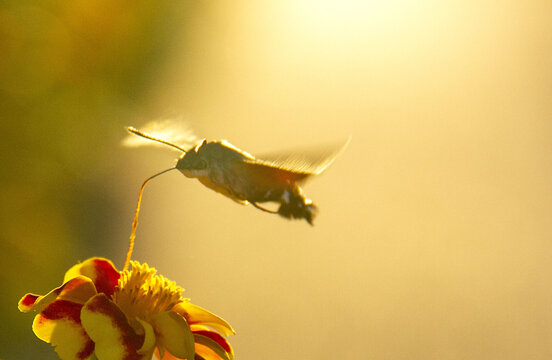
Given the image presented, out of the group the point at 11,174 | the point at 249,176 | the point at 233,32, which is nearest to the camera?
the point at 249,176

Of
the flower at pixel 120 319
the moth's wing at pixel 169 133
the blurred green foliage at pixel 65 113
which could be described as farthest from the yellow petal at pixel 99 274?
the blurred green foliage at pixel 65 113

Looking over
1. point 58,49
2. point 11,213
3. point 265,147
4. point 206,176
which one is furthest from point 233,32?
point 206,176

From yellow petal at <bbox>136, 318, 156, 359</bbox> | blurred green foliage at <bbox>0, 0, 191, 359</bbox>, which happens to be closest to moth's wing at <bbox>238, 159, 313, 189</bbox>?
yellow petal at <bbox>136, 318, 156, 359</bbox>

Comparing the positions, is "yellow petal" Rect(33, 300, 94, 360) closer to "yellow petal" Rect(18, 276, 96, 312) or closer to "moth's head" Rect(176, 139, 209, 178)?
"yellow petal" Rect(18, 276, 96, 312)

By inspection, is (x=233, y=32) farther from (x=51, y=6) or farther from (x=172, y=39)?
(x=51, y=6)

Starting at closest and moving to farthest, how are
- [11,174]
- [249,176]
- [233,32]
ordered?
[249,176]
[11,174]
[233,32]

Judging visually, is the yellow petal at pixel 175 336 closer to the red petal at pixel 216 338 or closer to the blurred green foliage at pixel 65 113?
the red petal at pixel 216 338

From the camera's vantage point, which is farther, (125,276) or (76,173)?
(76,173)

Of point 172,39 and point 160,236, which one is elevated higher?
point 172,39
